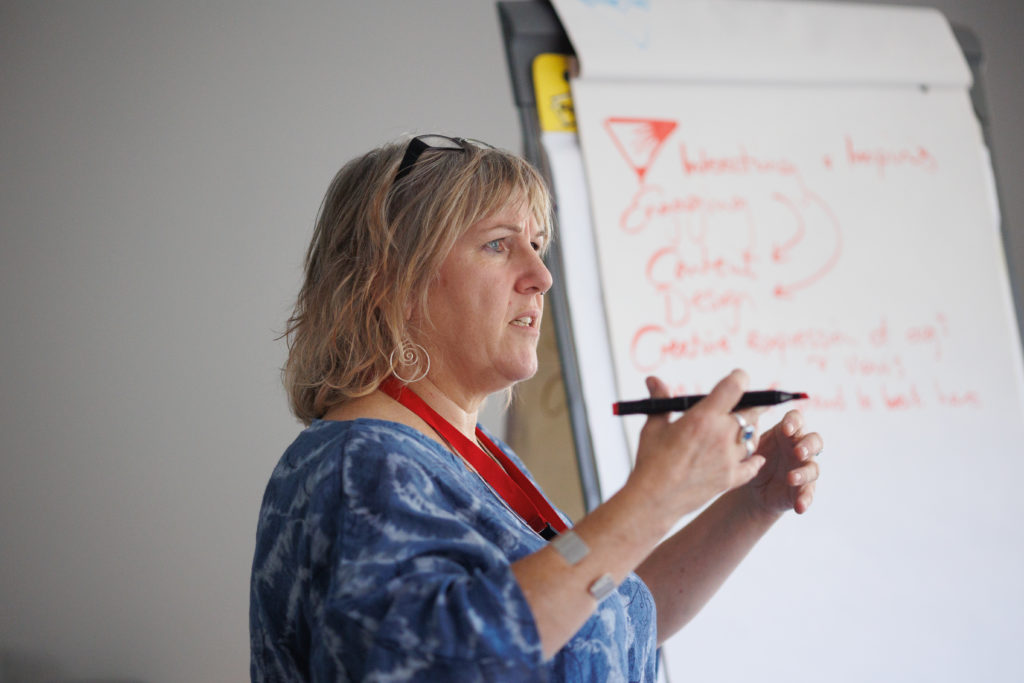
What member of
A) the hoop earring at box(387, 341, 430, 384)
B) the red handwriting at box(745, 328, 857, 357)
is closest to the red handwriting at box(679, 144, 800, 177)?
the red handwriting at box(745, 328, 857, 357)

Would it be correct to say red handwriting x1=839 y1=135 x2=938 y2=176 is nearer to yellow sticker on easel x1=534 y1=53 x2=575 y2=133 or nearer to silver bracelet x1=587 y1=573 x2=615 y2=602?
yellow sticker on easel x1=534 y1=53 x2=575 y2=133

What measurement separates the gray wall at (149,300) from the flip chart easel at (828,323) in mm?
301

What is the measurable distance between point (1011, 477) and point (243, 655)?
1.57 metres

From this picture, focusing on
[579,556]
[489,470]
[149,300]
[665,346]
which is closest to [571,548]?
[579,556]

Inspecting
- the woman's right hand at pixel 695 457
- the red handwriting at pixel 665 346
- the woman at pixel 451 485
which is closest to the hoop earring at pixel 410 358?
the woman at pixel 451 485

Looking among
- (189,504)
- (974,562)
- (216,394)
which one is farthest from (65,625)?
(974,562)

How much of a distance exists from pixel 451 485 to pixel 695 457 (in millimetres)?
224

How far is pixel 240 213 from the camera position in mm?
1800

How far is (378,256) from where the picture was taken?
93 centimetres

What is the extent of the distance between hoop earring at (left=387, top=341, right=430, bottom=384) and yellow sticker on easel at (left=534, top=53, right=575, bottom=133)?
2.02ft

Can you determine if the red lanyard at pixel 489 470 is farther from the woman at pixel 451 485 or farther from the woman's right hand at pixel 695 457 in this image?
the woman's right hand at pixel 695 457

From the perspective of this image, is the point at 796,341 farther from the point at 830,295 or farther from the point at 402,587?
the point at 402,587

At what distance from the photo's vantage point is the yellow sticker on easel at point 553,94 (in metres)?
1.43

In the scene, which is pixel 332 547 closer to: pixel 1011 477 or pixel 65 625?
pixel 65 625
